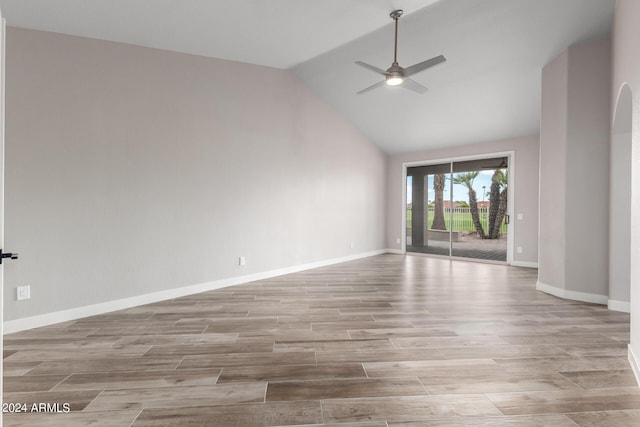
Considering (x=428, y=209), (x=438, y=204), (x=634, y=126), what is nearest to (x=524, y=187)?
(x=438, y=204)

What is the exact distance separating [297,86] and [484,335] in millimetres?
4651

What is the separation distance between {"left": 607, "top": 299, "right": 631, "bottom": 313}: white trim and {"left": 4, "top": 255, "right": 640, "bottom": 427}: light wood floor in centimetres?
18

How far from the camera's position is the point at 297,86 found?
554 cm

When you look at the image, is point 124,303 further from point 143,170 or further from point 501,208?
point 501,208

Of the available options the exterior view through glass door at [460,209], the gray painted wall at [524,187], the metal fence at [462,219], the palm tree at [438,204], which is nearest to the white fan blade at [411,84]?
the gray painted wall at [524,187]

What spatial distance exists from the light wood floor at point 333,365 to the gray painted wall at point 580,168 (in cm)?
50

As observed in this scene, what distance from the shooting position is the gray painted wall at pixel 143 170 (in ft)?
9.83

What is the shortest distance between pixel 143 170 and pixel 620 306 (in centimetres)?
555

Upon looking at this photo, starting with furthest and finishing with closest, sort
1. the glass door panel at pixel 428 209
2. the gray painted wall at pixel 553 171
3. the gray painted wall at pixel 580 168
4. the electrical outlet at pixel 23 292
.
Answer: the glass door panel at pixel 428 209, the gray painted wall at pixel 553 171, the gray painted wall at pixel 580 168, the electrical outlet at pixel 23 292

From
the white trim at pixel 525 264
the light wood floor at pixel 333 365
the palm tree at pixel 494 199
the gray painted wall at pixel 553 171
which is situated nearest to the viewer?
the light wood floor at pixel 333 365

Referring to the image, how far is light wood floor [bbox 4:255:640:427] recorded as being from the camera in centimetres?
173

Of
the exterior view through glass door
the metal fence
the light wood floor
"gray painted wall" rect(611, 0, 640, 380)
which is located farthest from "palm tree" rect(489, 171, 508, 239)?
"gray painted wall" rect(611, 0, 640, 380)

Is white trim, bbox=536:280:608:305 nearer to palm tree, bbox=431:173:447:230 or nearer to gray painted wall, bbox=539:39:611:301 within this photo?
gray painted wall, bbox=539:39:611:301

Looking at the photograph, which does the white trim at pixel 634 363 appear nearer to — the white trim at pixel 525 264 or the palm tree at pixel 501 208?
→ the white trim at pixel 525 264
